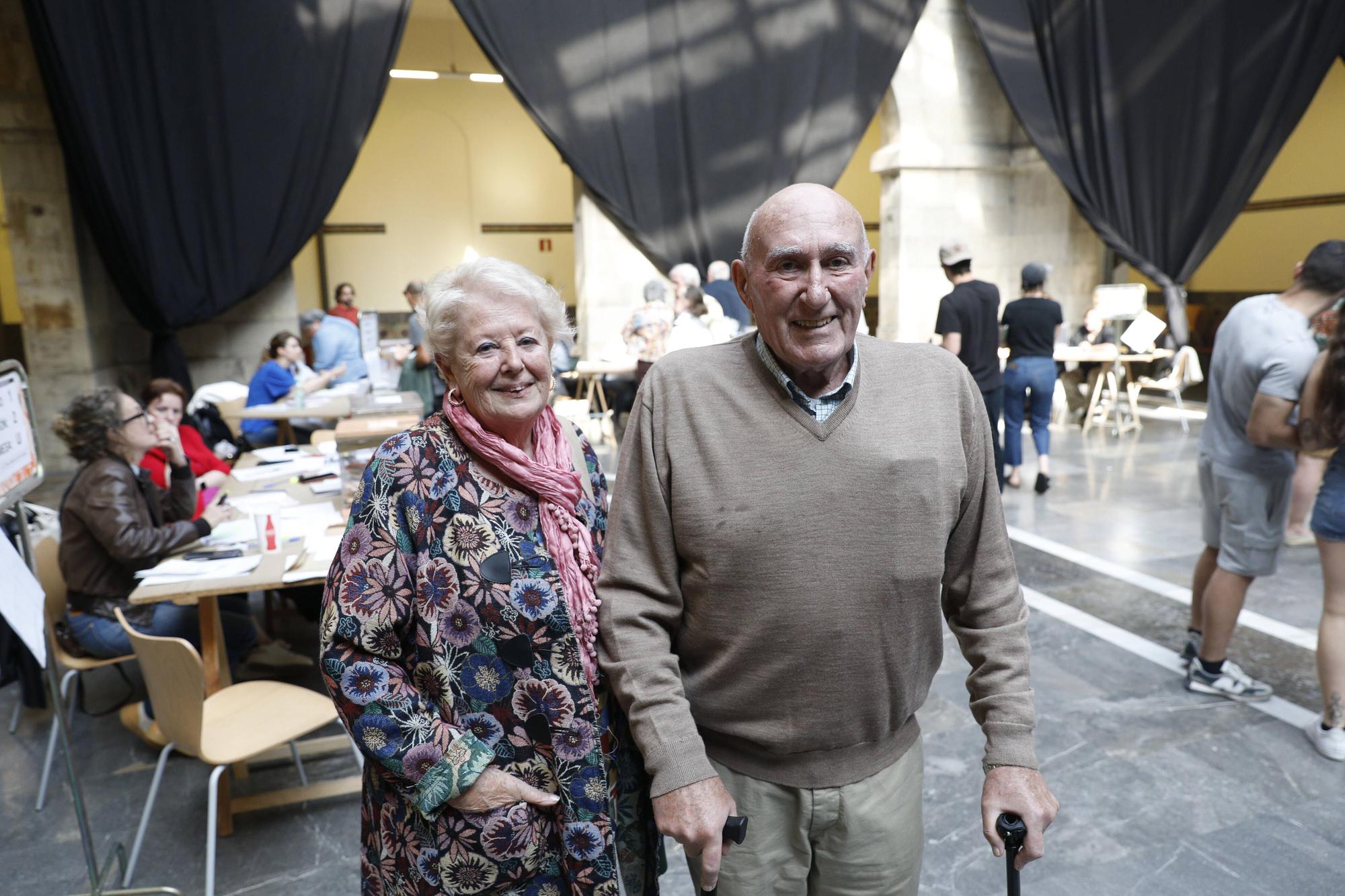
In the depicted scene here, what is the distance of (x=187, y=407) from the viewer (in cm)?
669

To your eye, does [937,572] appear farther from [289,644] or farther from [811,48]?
[811,48]

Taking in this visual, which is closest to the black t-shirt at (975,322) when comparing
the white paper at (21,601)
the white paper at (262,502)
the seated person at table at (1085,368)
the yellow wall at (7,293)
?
the seated person at table at (1085,368)

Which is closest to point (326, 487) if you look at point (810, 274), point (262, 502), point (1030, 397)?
point (262, 502)

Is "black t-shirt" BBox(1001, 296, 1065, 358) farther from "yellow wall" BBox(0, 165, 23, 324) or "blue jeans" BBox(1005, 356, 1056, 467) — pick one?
"yellow wall" BBox(0, 165, 23, 324)

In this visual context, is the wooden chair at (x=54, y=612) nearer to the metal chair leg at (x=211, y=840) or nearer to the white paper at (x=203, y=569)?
the white paper at (x=203, y=569)

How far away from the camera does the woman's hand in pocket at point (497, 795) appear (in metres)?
1.42

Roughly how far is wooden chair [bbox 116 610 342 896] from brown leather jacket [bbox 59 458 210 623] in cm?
58

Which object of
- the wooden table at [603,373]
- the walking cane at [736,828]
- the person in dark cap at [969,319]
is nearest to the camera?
the walking cane at [736,828]

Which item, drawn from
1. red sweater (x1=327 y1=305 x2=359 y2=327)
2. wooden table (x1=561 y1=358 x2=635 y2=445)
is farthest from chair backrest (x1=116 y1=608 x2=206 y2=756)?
red sweater (x1=327 y1=305 x2=359 y2=327)

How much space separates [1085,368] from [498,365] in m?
9.48

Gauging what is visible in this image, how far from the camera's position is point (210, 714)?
2.78 metres

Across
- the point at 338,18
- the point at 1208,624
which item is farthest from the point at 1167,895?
the point at 338,18

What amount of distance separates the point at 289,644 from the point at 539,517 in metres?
3.20

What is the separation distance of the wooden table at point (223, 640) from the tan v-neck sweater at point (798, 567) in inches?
76.3
